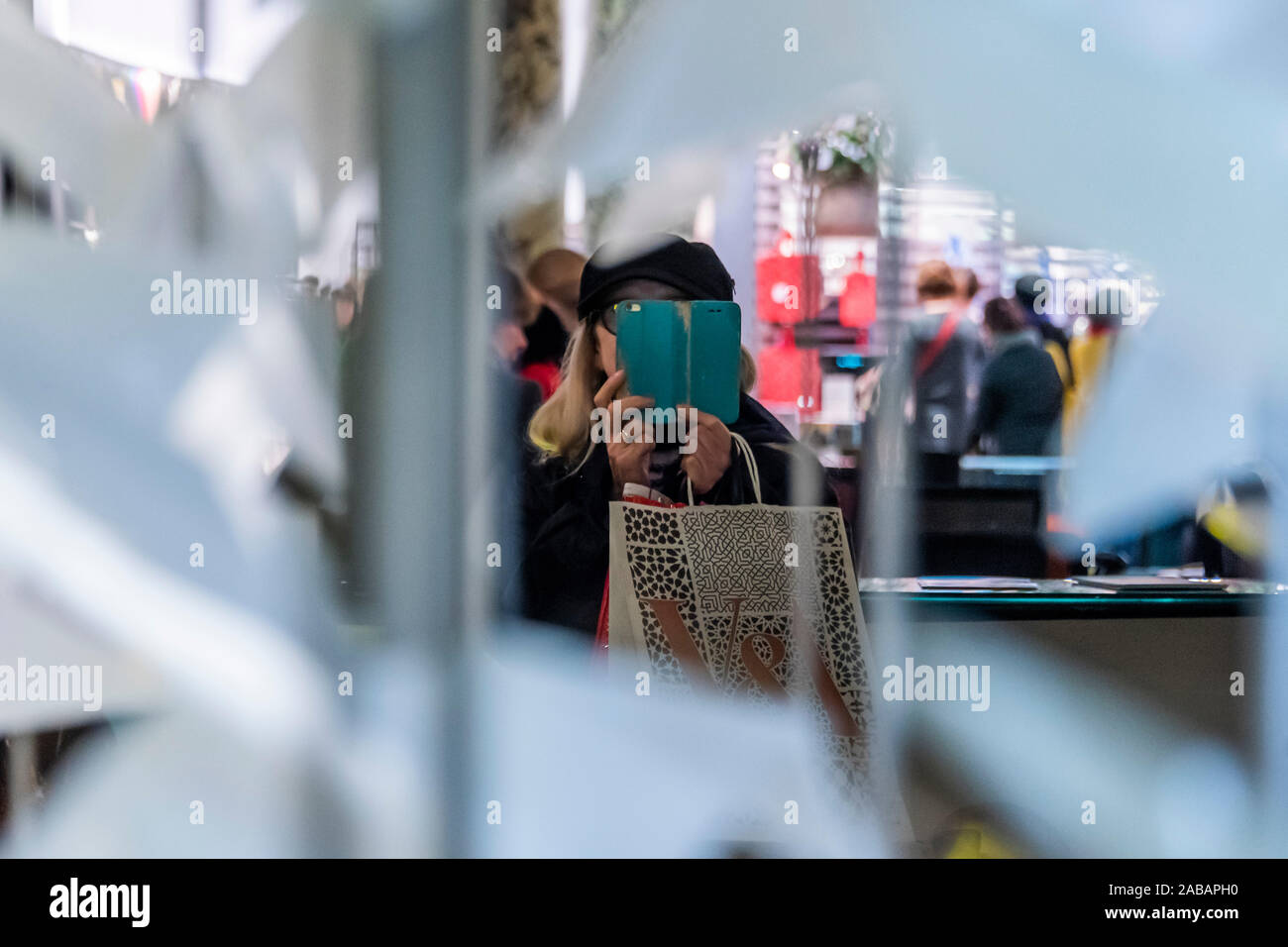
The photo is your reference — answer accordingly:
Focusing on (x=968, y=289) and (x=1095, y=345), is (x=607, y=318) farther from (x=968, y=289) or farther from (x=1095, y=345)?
(x=1095, y=345)

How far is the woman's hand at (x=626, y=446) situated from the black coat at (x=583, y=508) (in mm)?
19

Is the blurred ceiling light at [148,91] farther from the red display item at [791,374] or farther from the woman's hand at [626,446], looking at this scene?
the red display item at [791,374]

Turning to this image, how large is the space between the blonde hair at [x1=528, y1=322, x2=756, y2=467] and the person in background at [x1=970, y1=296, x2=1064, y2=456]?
53 cm

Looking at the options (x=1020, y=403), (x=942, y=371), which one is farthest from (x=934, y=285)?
(x=1020, y=403)

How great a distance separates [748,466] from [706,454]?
0.25 feet

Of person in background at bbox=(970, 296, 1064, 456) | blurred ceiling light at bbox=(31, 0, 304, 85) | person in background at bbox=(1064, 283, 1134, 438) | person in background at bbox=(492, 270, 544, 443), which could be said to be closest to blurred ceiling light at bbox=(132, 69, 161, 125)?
blurred ceiling light at bbox=(31, 0, 304, 85)

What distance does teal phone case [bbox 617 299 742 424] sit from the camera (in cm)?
201

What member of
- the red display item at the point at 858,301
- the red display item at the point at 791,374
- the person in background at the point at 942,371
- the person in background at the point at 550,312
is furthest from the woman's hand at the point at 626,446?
the person in background at the point at 942,371

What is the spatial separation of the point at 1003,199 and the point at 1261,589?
937 mm

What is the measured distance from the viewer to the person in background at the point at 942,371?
225 cm

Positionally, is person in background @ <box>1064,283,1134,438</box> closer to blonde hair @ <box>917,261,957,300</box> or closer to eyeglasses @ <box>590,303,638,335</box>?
blonde hair @ <box>917,261,957,300</box>

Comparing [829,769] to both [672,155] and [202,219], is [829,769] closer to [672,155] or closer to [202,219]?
[672,155]

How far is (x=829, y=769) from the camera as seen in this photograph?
6.63ft
